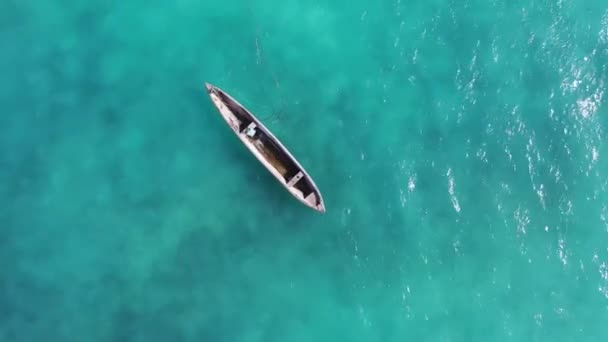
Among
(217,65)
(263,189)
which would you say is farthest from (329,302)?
(217,65)

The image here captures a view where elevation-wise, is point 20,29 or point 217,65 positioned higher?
point 20,29

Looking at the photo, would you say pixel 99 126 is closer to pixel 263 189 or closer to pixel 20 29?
pixel 20 29

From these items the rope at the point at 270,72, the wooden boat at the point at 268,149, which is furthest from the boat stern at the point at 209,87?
the rope at the point at 270,72

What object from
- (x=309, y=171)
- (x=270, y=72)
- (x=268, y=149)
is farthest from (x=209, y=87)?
(x=309, y=171)

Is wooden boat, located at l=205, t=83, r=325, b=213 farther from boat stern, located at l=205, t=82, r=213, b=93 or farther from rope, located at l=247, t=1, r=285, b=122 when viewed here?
rope, located at l=247, t=1, r=285, b=122

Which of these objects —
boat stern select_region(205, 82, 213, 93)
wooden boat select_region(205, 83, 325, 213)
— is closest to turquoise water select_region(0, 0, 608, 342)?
wooden boat select_region(205, 83, 325, 213)

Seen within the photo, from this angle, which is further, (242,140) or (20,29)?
(20,29)

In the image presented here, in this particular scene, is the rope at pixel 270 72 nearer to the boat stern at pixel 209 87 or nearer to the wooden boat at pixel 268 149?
the wooden boat at pixel 268 149
